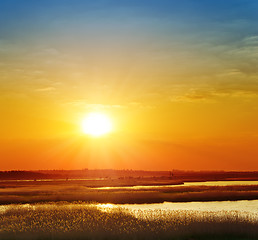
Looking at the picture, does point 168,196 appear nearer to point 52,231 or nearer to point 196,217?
point 196,217

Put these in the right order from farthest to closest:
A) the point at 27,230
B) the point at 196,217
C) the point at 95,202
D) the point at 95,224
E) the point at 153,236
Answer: the point at 95,202 < the point at 196,217 < the point at 95,224 < the point at 27,230 < the point at 153,236

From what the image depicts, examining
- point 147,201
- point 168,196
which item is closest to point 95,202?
point 147,201

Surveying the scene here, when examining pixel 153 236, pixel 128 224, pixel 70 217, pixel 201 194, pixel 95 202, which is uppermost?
pixel 153 236

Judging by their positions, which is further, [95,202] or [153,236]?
[95,202]

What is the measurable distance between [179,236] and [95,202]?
27621mm

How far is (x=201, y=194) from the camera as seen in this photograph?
200ft

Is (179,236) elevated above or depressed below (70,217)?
above

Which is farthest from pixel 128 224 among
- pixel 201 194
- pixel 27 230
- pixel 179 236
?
pixel 201 194

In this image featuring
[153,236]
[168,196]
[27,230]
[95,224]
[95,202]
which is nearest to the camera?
[153,236]

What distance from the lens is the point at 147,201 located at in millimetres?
53812

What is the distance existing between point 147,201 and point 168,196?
A: 231 inches

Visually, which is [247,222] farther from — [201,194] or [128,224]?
[201,194]

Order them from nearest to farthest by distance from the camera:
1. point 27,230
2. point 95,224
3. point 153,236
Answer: point 153,236 → point 27,230 → point 95,224

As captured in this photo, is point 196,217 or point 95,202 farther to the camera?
point 95,202
